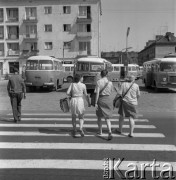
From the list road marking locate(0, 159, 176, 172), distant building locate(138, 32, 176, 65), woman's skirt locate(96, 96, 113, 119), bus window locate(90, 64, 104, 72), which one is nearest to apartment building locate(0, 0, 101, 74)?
bus window locate(90, 64, 104, 72)

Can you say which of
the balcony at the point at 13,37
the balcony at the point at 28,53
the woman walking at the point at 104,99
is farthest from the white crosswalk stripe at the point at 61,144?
the balcony at the point at 13,37

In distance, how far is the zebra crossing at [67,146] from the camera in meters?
5.55

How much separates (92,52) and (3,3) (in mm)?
18709

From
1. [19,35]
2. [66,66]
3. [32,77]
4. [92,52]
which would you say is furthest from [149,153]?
[19,35]

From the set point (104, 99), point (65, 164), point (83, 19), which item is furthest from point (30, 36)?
point (65, 164)

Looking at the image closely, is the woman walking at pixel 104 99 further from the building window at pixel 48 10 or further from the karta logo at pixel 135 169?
the building window at pixel 48 10

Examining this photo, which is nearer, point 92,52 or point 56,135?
point 56,135

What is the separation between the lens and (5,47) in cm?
5353

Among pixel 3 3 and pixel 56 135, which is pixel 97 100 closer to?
pixel 56 135

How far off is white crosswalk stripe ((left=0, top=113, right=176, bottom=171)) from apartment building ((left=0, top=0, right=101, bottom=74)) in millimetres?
42487

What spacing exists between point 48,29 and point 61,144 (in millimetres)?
48384

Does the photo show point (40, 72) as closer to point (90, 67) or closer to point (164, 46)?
point (90, 67)

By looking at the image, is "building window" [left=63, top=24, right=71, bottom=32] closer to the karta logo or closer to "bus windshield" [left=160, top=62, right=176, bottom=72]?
"bus windshield" [left=160, top=62, right=176, bottom=72]

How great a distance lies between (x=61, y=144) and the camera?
22.6ft
